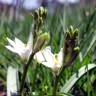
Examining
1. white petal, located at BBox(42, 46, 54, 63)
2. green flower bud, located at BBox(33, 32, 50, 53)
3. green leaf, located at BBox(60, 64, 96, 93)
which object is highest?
green flower bud, located at BBox(33, 32, 50, 53)

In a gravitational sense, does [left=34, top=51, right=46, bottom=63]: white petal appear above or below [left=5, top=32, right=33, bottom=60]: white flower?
below

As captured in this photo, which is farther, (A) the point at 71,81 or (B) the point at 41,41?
(A) the point at 71,81

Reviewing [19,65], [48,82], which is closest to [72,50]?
[48,82]

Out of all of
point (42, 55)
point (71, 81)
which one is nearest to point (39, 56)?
point (42, 55)

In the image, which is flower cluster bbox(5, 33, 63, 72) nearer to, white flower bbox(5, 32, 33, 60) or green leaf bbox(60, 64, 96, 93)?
white flower bbox(5, 32, 33, 60)

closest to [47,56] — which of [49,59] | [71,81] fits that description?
[49,59]

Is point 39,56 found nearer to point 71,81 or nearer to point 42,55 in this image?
point 42,55

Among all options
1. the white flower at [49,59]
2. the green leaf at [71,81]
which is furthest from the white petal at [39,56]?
the green leaf at [71,81]

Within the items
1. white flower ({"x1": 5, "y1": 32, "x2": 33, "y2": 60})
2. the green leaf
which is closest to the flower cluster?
white flower ({"x1": 5, "y1": 32, "x2": 33, "y2": 60})
